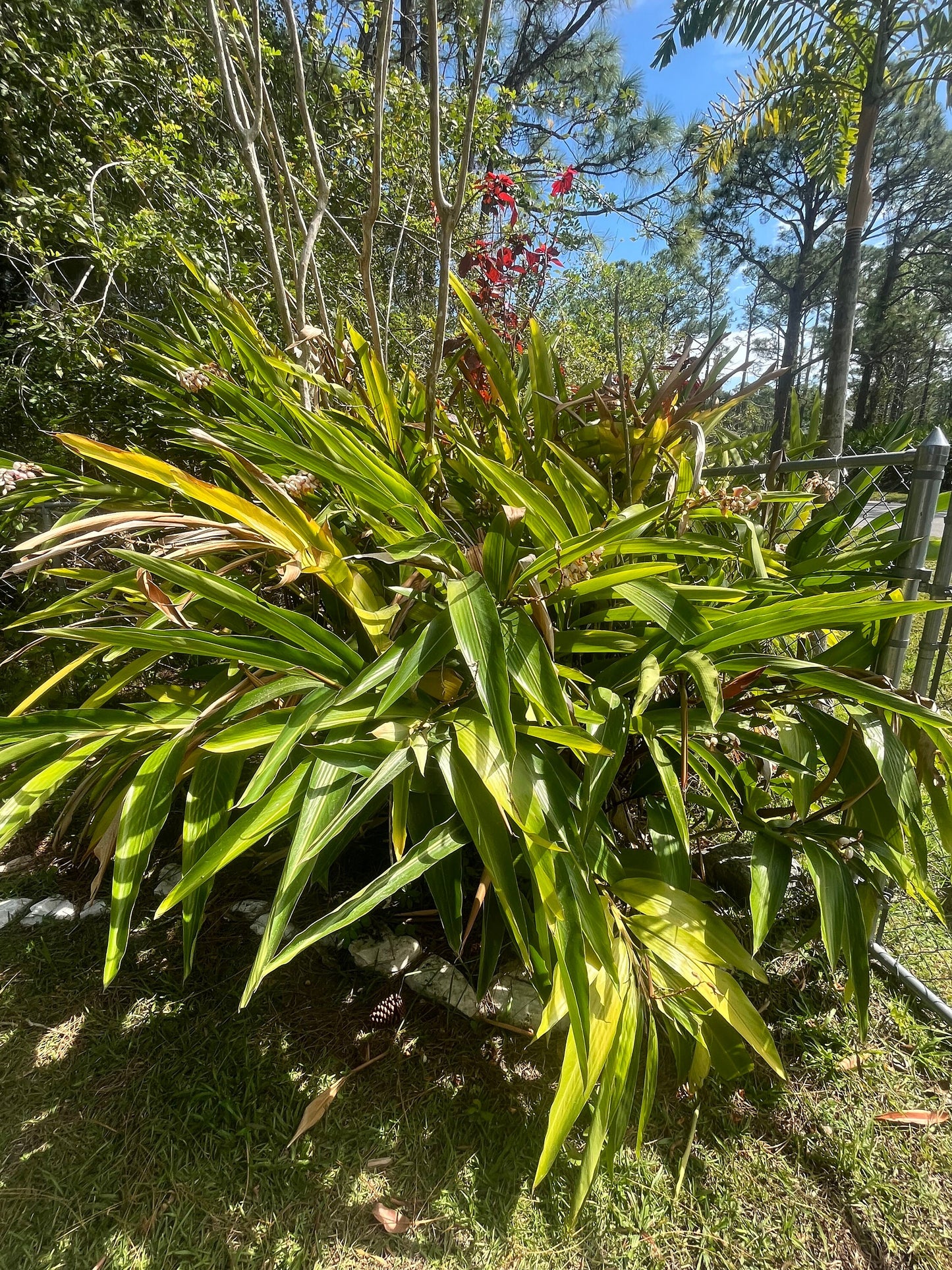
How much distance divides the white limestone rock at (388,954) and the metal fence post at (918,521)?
1.01 meters

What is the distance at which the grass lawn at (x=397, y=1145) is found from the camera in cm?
79

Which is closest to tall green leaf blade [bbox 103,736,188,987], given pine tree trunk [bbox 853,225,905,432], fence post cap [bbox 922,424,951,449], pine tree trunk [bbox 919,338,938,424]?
fence post cap [bbox 922,424,951,449]

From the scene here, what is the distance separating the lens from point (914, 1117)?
942 millimetres

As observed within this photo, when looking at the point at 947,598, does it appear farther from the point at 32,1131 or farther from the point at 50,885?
the point at 50,885

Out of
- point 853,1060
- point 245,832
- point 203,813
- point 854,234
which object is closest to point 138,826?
point 203,813

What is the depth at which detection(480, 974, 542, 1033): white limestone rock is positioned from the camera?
1035mm

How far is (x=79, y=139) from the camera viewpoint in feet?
6.60

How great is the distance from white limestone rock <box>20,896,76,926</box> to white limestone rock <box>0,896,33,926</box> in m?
0.02

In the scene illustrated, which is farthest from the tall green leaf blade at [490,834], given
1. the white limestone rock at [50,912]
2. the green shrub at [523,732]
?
the white limestone rock at [50,912]

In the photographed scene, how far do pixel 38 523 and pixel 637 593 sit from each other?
2108 millimetres

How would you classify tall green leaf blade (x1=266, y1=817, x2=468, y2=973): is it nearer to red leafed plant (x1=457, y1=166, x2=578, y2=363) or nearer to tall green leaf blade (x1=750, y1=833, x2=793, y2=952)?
tall green leaf blade (x1=750, y1=833, x2=793, y2=952)

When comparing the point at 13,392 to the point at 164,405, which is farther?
the point at 13,392

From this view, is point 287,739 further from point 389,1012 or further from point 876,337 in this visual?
point 876,337

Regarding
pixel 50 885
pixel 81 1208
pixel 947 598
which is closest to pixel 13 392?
pixel 50 885
